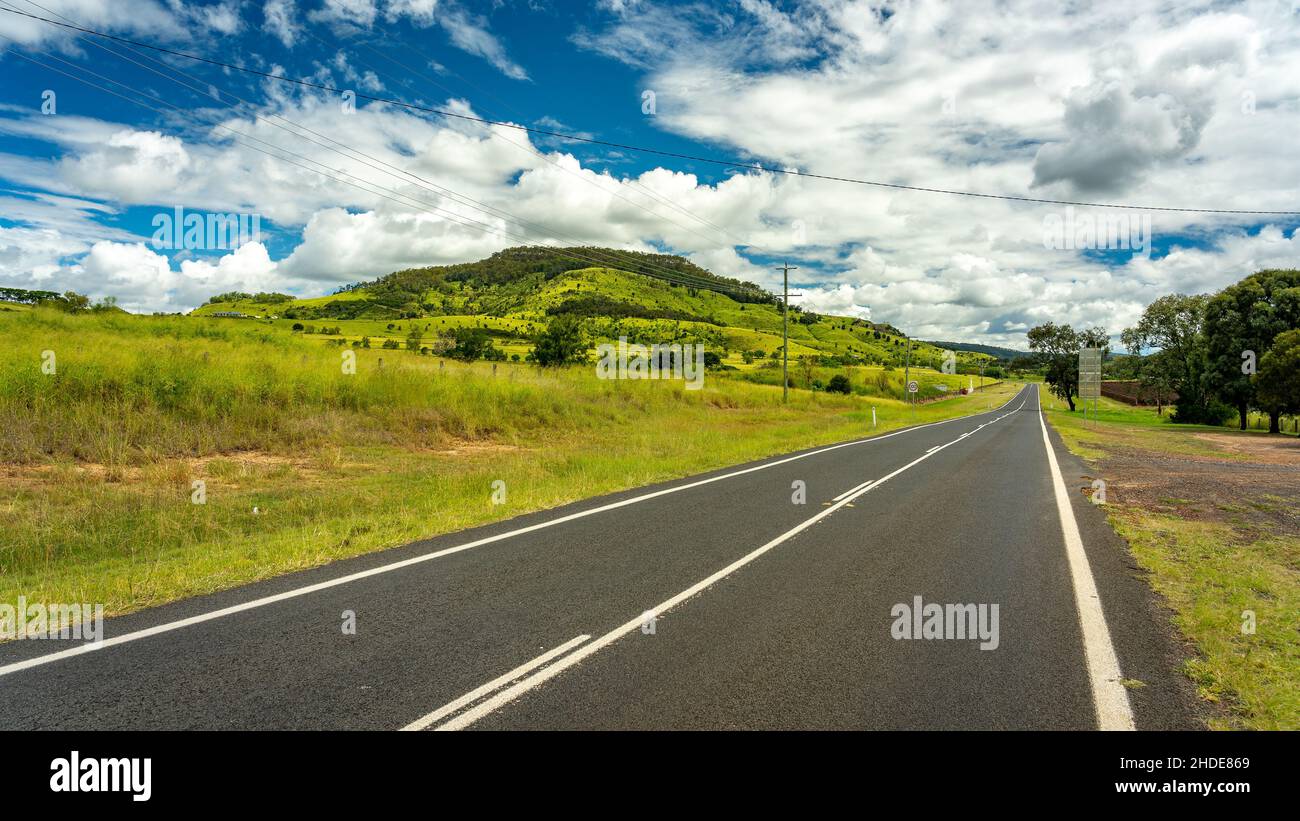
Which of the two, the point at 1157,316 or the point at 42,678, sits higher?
the point at 1157,316

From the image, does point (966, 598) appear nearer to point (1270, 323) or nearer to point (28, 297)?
point (1270, 323)

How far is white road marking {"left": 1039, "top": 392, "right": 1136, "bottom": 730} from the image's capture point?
376cm

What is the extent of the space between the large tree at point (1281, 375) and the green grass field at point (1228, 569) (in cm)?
2356

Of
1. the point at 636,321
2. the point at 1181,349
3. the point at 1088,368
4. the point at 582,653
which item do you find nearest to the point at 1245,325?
the point at 1088,368

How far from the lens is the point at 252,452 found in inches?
601

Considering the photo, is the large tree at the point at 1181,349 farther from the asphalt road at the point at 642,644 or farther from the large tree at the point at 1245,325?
the asphalt road at the point at 642,644

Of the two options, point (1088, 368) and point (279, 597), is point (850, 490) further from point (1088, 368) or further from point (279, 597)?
point (1088, 368)

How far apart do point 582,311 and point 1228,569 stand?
113835 millimetres

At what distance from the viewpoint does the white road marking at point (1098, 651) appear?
376 centimetres

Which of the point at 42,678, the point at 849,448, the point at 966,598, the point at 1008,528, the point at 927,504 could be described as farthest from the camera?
the point at 849,448

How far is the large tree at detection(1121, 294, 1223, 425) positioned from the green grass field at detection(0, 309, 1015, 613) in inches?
1578
